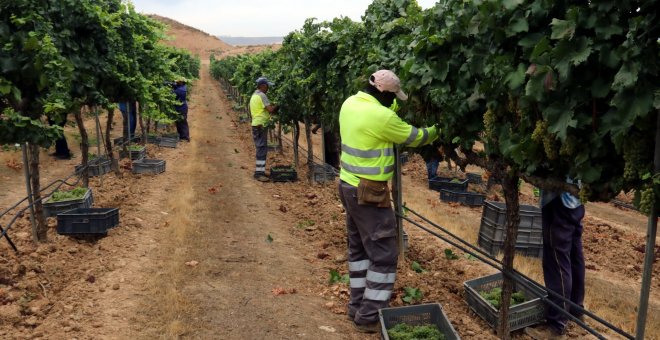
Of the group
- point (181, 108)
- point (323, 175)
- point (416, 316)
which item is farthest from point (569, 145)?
point (181, 108)

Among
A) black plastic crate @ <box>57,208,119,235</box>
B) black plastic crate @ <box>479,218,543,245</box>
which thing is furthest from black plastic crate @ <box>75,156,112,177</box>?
black plastic crate @ <box>479,218,543,245</box>

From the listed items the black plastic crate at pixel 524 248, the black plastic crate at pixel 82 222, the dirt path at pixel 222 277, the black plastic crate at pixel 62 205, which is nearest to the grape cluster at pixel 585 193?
the dirt path at pixel 222 277

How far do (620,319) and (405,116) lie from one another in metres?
3.76

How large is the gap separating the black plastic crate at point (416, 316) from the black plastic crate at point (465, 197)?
8035mm

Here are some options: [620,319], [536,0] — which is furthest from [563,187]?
[620,319]

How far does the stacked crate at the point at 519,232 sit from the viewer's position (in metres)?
7.64

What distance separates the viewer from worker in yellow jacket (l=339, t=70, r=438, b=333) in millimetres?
4613

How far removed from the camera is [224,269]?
6.70 m

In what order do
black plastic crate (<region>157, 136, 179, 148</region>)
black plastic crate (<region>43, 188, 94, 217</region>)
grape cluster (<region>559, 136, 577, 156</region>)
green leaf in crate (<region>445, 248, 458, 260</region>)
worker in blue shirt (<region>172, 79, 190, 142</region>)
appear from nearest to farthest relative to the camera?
1. grape cluster (<region>559, 136, 577, 156</region>)
2. green leaf in crate (<region>445, 248, 458, 260</region>)
3. black plastic crate (<region>43, 188, 94, 217</region>)
4. black plastic crate (<region>157, 136, 179, 148</region>)
5. worker in blue shirt (<region>172, 79, 190, 142</region>)

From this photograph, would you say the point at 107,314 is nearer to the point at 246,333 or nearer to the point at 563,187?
the point at 246,333

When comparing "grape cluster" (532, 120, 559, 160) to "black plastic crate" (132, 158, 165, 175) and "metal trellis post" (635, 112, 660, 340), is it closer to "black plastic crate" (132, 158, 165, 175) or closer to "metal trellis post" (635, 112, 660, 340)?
"metal trellis post" (635, 112, 660, 340)

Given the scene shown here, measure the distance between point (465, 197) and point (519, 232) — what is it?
4.83m

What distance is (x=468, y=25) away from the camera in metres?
4.04

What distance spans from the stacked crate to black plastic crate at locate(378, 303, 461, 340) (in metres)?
3.08
